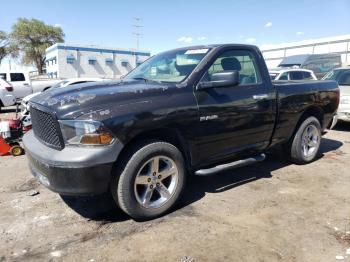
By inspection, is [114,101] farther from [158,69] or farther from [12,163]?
[12,163]

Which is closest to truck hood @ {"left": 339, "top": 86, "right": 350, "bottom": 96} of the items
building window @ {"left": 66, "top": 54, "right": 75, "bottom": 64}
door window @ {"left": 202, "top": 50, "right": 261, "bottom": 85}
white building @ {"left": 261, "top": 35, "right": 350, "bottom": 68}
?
door window @ {"left": 202, "top": 50, "right": 261, "bottom": 85}

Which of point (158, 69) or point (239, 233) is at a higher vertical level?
point (158, 69)

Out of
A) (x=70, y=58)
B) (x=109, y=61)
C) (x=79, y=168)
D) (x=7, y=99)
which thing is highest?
(x=70, y=58)

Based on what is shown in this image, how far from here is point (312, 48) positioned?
4247 cm

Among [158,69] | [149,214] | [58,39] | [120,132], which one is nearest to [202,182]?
[149,214]

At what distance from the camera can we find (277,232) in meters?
3.45

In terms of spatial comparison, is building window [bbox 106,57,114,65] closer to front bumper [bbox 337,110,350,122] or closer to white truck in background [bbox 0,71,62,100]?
white truck in background [bbox 0,71,62,100]

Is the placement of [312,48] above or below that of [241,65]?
above

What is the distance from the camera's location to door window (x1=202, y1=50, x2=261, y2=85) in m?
4.38

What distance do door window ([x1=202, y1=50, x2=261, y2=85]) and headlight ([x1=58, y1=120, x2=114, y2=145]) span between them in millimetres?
1751

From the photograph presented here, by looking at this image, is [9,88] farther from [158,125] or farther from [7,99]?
[158,125]

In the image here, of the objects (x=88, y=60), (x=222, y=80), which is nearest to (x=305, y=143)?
(x=222, y=80)

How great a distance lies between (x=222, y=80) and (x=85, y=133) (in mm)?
1674

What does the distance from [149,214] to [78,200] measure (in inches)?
43.0
